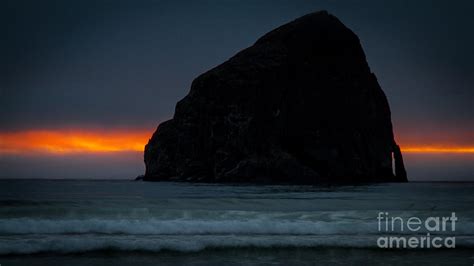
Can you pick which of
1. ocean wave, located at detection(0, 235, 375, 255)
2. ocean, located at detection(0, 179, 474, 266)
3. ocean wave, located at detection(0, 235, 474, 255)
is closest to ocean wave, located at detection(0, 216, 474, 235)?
ocean, located at detection(0, 179, 474, 266)

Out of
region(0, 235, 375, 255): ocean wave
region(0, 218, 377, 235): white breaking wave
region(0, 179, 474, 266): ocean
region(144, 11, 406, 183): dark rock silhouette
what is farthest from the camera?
region(144, 11, 406, 183): dark rock silhouette

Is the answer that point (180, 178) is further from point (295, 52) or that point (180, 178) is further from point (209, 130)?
point (295, 52)

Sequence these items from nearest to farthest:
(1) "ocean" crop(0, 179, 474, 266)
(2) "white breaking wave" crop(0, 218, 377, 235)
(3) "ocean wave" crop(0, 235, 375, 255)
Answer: (1) "ocean" crop(0, 179, 474, 266)
(3) "ocean wave" crop(0, 235, 375, 255)
(2) "white breaking wave" crop(0, 218, 377, 235)

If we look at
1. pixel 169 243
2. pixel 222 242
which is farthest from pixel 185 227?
pixel 169 243

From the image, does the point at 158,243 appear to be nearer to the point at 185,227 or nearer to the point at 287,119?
the point at 185,227

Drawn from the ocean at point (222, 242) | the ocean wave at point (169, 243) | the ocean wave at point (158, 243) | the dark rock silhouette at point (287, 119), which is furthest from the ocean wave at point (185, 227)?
the dark rock silhouette at point (287, 119)

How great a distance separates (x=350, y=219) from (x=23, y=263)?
12.3 metres

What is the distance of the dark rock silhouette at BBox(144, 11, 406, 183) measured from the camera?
11675 centimetres

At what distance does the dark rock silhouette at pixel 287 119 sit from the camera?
116750 mm

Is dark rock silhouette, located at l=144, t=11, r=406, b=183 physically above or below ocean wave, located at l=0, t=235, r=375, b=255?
above

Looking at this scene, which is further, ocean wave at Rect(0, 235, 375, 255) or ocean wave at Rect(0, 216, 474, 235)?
ocean wave at Rect(0, 216, 474, 235)

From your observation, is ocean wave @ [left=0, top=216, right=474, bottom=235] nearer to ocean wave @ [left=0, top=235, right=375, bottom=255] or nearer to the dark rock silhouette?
ocean wave @ [left=0, top=235, right=375, bottom=255]

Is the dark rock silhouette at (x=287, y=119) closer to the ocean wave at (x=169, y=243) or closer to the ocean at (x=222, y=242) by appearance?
the ocean at (x=222, y=242)

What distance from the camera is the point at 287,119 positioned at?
427 feet
